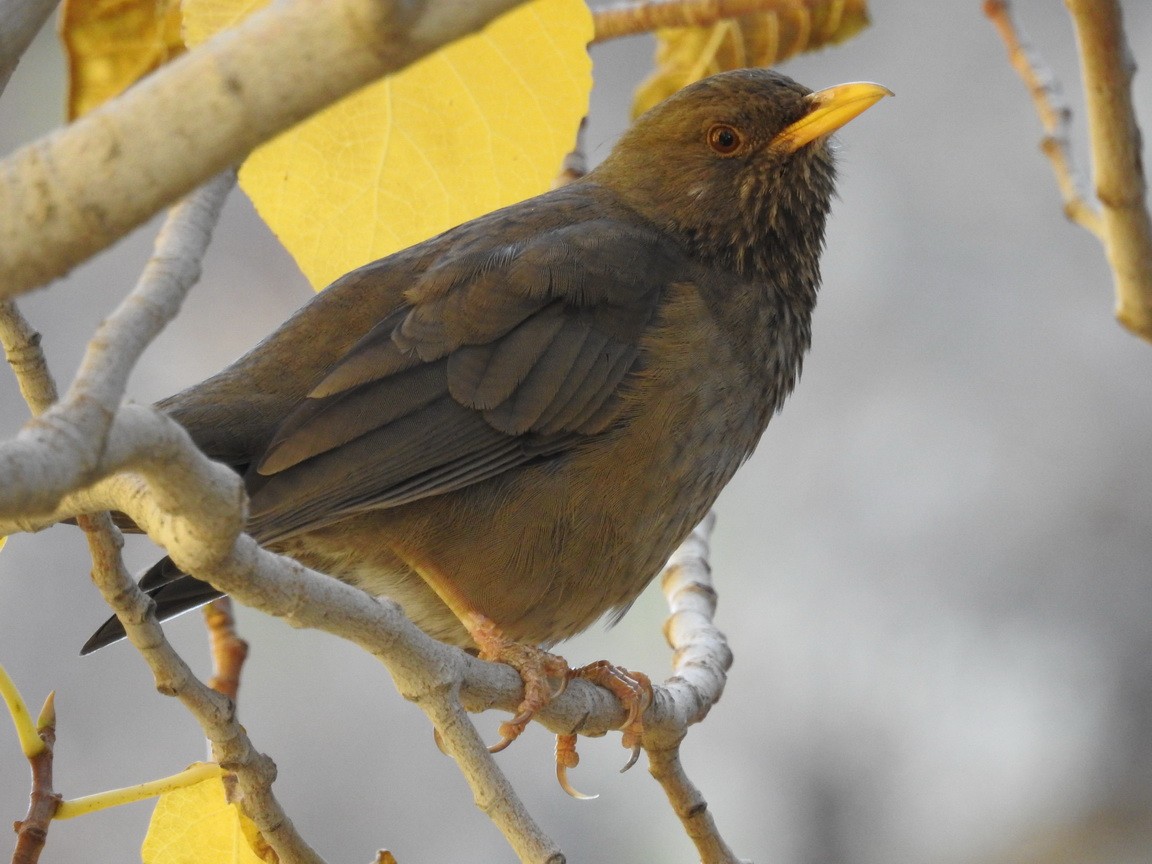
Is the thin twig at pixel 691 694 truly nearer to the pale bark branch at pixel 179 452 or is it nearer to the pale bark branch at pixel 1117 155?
the pale bark branch at pixel 179 452

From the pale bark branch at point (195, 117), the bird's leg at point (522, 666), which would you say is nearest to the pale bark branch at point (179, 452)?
the pale bark branch at point (195, 117)

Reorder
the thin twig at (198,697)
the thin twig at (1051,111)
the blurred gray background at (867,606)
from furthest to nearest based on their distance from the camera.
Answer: the blurred gray background at (867,606) → the thin twig at (1051,111) → the thin twig at (198,697)

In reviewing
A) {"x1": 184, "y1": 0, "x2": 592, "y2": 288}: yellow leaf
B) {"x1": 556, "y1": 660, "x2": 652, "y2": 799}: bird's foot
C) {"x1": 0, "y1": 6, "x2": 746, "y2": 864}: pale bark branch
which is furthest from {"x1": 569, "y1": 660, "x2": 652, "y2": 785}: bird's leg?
{"x1": 184, "y1": 0, "x2": 592, "y2": 288}: yellow leaf

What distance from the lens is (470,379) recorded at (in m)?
3.13

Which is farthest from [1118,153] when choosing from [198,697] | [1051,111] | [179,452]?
[179,452]

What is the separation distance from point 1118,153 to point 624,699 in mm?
1436

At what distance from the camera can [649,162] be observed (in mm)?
3777

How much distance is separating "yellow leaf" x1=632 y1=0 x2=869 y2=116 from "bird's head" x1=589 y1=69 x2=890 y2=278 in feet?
0.99

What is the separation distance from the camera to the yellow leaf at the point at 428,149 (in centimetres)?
252

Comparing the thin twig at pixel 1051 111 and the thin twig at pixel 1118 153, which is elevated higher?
the thin twig at pixel 1051 111

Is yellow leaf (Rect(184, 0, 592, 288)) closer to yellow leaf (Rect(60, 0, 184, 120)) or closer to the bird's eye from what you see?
yellow leaf (Rect(60, 0, 184, 120))

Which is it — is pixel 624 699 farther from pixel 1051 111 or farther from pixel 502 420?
pixel 1051 111

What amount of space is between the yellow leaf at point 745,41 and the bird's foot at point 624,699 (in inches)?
67.5

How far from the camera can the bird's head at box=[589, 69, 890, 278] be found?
357cm
